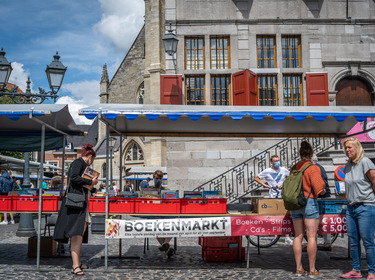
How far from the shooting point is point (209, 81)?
1669 centimetres

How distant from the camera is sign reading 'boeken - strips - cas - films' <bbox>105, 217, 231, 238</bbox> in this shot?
21.4 ft

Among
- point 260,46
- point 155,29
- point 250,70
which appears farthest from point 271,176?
point 155,29

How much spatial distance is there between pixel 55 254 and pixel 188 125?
137 inches

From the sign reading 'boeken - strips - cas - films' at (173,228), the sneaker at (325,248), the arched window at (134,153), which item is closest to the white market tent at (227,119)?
the sign reading 'boeken - strips - cas - films' at (173,228)

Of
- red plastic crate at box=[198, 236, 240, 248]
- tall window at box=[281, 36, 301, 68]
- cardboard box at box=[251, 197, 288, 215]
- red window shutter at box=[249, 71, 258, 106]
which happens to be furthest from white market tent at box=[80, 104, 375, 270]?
A: tall window at box=[281, 36, 301, 68]

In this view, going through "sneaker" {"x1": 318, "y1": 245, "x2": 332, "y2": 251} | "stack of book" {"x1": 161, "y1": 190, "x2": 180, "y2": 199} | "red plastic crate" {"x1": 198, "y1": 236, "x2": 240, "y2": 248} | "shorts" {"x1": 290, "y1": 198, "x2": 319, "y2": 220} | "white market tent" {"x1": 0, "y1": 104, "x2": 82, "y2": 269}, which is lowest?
"sneaker" {"x1": 318, "y1": 245, "x2": 332, "y2": 251}

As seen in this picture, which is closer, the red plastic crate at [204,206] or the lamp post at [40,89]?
the red plastic crate at [204,206]

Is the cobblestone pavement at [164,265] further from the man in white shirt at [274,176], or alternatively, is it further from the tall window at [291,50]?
the tall window at [291,50]

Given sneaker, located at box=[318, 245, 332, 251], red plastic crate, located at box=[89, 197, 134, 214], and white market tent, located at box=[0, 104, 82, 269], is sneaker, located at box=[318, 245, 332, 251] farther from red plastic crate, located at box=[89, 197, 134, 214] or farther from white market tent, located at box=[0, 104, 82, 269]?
white market tent, located at box=[0, 104, 82, 269]

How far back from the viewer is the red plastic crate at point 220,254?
711 centimetres

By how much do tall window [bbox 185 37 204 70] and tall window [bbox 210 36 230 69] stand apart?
45 cm

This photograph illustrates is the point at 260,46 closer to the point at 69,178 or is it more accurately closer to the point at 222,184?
the point at 222,184

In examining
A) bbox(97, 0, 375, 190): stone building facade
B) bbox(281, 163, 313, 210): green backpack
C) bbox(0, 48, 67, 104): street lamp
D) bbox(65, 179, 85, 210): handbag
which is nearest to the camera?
bbox(281, 163, 313, 210): green backpack

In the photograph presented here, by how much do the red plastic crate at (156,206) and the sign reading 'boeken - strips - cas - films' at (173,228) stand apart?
190 mm
